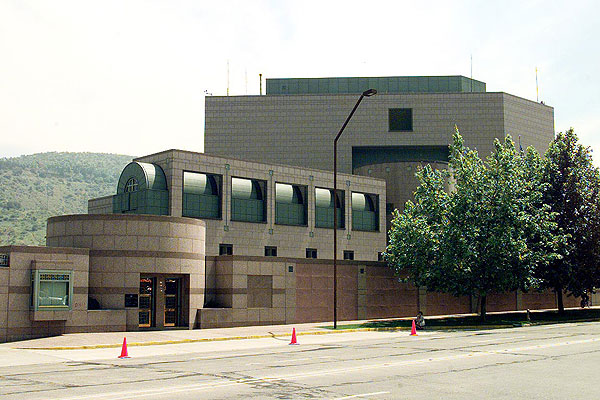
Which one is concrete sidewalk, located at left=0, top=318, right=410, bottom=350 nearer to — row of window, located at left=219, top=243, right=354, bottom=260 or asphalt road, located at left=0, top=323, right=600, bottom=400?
asphalt road, located at left=0, top=323, right=600, bottom=400

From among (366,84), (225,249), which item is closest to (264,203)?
(225,249)

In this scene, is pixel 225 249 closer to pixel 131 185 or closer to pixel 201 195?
pixel 201 195

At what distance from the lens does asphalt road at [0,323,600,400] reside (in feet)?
48.3

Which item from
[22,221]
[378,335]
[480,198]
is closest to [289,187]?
[480,198]

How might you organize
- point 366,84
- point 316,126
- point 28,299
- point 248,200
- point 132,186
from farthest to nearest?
point 366,84
point 316,126
point 248,200
point 132,186
point 28,299

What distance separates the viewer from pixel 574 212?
160ft

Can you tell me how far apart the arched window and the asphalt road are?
19.5 meters

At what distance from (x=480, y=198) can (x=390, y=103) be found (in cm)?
3038

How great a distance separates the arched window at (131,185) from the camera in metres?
45.9

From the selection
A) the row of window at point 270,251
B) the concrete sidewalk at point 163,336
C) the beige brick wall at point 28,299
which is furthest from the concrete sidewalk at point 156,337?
the row of window at point 270,251

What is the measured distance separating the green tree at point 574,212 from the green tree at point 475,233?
5601mm

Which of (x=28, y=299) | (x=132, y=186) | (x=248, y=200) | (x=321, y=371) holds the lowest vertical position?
(x=321, y=371)

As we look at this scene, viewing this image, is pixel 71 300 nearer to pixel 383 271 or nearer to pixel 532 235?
pixel 383 271

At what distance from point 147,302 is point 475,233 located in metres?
20.0
